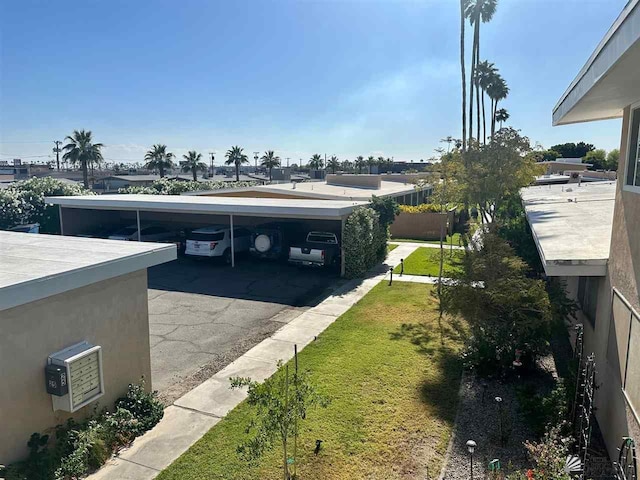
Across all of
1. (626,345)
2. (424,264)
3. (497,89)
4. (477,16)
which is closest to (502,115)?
(497,89)

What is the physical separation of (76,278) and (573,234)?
9.28 metres

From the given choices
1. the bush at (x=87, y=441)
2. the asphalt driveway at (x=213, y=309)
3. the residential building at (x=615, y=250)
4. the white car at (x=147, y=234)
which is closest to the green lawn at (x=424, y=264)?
the asphalt driveway at (x=213, y=309)

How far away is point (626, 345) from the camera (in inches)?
230

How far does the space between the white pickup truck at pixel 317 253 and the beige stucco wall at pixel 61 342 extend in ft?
37.0

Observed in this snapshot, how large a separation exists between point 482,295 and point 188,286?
1130cm

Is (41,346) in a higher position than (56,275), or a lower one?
lower

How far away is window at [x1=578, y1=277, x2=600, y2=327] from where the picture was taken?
27.4 ft

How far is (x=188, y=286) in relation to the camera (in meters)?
16.9

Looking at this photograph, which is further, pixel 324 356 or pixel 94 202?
pixel 94 202

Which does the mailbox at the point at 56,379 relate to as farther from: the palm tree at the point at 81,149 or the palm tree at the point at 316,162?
the palm tree at the point at 316,162

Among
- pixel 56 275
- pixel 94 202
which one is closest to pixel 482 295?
pixel 56 275

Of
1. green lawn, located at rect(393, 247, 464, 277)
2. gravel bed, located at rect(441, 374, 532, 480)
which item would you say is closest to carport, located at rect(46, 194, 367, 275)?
green lawn, located at rect(393, 247, 464, 277)

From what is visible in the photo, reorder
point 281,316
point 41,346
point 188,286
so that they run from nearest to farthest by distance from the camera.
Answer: point 41,346 → point 281,316 → point 188,286

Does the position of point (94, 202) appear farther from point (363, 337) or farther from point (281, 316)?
point (363, 337)
